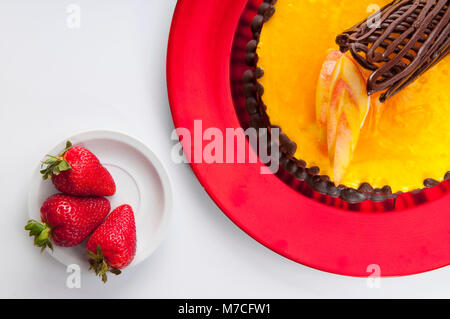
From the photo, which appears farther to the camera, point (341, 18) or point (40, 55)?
point (40, 55)

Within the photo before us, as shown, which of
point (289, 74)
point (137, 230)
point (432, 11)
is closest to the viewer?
point (432, 11)

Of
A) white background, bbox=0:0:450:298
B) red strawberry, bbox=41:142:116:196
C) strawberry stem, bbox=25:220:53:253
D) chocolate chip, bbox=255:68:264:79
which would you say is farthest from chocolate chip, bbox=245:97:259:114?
strawberry stem, bbox=25:220:53:253

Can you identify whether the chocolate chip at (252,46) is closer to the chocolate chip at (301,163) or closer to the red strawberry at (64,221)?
the chocolate chip at (301,163)

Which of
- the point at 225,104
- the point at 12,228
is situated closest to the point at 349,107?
the point at 225,104

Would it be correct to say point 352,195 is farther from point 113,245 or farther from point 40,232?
point 40,232

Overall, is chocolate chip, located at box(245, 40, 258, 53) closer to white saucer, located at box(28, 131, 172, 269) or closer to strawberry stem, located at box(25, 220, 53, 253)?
white saucer, located at box(28, 131, 172, 269)

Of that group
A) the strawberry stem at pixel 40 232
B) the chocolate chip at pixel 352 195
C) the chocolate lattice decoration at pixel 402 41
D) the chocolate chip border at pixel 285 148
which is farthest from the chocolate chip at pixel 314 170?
the strawberry stem at pixel 40 232

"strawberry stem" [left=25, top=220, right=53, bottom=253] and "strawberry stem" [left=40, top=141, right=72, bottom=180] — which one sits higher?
"strawberry stem" [left=40, top=141, right=72, bottom=180]
